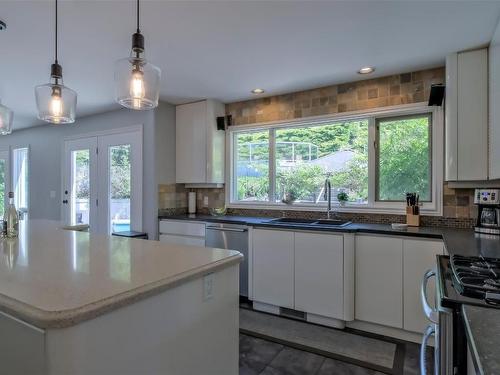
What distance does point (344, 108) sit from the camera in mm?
3232

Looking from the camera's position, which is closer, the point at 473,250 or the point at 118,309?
the point at 118,309

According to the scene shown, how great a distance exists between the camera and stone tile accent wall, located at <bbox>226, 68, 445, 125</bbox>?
9.40ft

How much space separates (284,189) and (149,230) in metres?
1.76

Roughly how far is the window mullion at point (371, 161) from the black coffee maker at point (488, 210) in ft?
2.84

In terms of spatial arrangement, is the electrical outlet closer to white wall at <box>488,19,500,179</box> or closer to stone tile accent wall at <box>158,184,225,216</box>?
white wall at <box>488,19,500,179</box>

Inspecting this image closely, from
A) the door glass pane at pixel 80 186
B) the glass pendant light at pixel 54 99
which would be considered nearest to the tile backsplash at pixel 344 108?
the door glass pane at pixel 80 186

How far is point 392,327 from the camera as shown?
255 centimetres

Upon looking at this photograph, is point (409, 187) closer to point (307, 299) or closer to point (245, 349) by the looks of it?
point (307, 299)

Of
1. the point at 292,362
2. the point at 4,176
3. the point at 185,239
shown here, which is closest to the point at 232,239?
the point at 185,239

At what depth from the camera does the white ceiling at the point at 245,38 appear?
1875 millimetres

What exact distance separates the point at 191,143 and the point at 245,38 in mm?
1899

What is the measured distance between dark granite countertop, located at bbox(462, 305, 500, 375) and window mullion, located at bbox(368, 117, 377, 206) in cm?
226

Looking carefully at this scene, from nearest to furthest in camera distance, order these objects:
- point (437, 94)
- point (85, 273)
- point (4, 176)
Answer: point (85, 273) < point (437, 94) < point (4, 176)

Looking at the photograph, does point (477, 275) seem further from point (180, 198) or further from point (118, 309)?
point (180, 198)
